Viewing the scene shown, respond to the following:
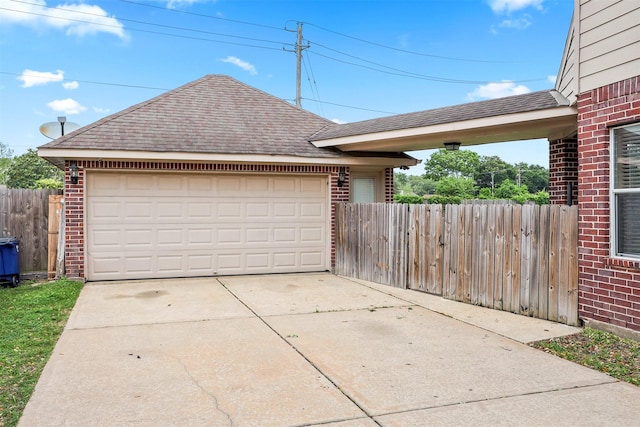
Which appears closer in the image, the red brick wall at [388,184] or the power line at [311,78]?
the red brick wall at [388,184]

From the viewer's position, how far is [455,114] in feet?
27.7

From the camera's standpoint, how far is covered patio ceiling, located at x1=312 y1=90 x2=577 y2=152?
703cm

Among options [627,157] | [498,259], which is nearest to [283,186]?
[498,259]

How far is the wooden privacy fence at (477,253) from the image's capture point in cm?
655

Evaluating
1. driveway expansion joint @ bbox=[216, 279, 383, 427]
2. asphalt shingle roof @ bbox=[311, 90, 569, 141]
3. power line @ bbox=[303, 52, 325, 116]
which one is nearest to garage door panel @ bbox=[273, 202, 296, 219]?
asphalt shingle roof @ bbox=[311, 90, 569, 141]

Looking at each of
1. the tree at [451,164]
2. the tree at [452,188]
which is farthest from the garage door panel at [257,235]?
the tree at [451,164]

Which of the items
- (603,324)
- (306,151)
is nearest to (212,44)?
(306,151)

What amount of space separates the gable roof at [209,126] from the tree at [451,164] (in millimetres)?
69279

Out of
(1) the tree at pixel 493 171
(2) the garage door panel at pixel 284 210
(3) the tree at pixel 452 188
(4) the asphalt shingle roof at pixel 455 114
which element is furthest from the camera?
(1) the tree at pixel 493 171

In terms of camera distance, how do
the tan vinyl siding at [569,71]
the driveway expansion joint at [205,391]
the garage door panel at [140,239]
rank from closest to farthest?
the driveway expansion joint at [205,391] < the tan vinyl siding at [569,71] < the garage door panel at [140,239]

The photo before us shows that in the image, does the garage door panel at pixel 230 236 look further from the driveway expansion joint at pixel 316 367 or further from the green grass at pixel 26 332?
the driveway expansion joint at pixel 316 367

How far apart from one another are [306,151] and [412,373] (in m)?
6.82

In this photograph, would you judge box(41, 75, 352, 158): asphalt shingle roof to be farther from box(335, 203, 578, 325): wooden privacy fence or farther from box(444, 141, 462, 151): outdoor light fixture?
box(335, 203, 578, 325): wooden privacy fence

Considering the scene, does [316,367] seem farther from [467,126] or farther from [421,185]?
[421,185]
